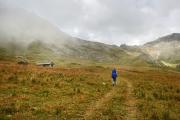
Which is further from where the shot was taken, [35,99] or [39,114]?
[35,99]

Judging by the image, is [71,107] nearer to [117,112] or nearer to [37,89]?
[117,112]

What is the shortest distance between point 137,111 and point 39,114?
683 centimetres

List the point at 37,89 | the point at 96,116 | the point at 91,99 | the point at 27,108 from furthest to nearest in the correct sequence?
the point at 37,89 → the point at 91,99 → the point at 27,108 → the point at 96,116

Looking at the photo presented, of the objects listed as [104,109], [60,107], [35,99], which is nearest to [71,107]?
[60,107]

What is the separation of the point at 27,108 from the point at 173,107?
11215mm

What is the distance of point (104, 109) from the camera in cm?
2019

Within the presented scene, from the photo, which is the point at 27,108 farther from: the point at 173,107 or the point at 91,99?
the point at 173,107

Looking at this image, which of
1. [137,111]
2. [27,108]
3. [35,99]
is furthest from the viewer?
[35,99]

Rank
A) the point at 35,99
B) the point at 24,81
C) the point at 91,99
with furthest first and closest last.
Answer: the point at 24,81, the point at 91,99, the point at 35,99

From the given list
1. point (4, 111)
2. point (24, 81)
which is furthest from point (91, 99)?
point (24, 81)

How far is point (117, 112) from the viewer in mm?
19625

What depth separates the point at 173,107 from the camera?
22891 millimetres

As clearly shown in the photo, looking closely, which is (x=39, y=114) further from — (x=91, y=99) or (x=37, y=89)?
(x=37, y=89)

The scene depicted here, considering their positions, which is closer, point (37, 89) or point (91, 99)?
point (91, 99)
